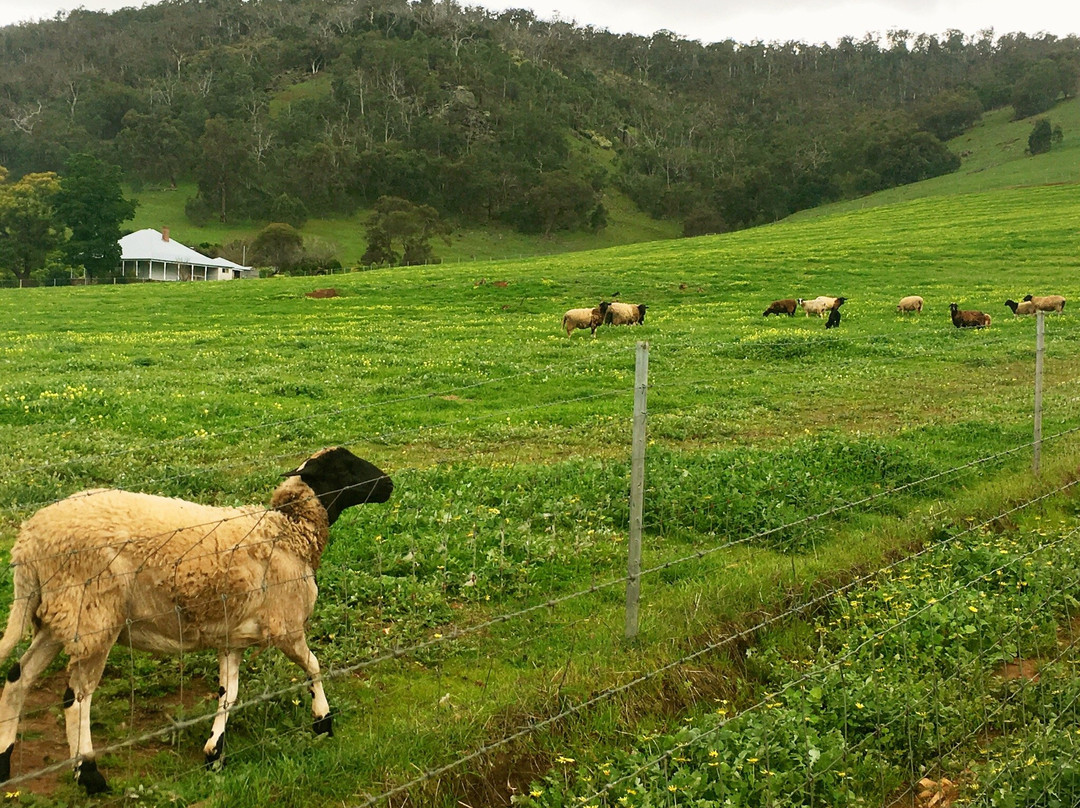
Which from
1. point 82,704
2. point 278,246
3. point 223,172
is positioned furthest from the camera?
point 223,172

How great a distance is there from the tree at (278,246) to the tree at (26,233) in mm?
19369

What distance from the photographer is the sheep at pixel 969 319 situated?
27005 millimetres

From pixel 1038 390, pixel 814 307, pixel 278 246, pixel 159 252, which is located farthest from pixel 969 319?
pixel 159 252

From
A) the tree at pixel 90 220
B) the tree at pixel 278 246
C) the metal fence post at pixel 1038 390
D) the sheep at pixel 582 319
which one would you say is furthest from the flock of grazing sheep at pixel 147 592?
the tree at pixel 278 246

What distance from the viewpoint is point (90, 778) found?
4.86 meters

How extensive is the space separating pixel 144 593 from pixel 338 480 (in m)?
1.60

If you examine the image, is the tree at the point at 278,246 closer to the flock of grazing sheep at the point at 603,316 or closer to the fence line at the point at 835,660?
the flock of grazing sheep at the point at 603,316

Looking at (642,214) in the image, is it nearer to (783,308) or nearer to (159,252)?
(159,252)

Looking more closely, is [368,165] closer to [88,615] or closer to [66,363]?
[66,363]

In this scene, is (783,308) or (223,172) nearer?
(783,308)

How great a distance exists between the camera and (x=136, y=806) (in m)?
4.77

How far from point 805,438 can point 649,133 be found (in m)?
159

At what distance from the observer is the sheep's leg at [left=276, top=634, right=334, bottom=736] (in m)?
5.59

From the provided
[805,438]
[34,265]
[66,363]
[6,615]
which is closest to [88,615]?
[6,615]
